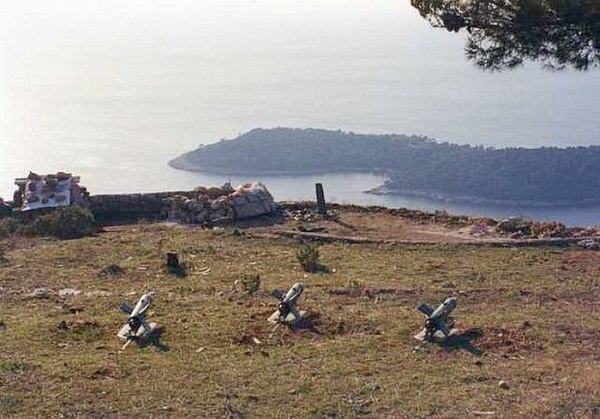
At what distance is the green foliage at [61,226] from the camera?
61.6 feet

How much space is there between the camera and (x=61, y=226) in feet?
61.6

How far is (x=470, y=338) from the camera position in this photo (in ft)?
34.3

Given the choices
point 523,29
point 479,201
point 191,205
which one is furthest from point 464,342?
point 479,201

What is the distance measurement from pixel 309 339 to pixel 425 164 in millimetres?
36193

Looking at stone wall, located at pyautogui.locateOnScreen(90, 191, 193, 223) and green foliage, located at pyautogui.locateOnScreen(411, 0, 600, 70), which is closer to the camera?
green foliage, located at pyautogui.locateOnScreen(411, 0, 600, 70)

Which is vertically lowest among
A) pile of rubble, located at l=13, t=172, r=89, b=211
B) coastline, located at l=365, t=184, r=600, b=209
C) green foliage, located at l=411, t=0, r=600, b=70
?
coastline, located at l=365, t=184, r=600, b=209

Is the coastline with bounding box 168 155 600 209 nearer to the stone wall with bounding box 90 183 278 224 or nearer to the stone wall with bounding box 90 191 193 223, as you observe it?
the stone wall with bounding box 90 183 278 224

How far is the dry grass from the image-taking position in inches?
336

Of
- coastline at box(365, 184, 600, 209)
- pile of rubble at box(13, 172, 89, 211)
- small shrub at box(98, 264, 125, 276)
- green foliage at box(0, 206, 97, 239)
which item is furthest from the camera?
coastline at box(365, 184, 600, 209)

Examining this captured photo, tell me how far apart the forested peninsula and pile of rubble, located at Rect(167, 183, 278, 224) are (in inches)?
716

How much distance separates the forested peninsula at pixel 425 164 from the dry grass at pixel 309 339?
892 inches

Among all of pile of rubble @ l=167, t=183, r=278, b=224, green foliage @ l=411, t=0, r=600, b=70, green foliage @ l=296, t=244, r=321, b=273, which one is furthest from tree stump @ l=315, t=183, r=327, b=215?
green foliage @ l=411, t=0, r=600, b=70

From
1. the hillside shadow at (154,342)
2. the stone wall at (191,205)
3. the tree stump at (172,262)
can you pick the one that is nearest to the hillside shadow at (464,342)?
the hillside shadow at (154,342)

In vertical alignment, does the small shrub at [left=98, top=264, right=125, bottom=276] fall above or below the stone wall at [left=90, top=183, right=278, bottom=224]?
below
